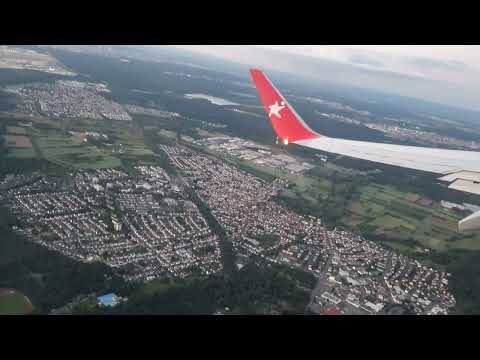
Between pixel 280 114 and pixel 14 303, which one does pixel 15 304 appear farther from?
pixel 280 114

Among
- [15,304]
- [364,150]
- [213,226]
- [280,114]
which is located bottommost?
[15,304]

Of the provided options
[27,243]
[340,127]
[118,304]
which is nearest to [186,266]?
[118,304]

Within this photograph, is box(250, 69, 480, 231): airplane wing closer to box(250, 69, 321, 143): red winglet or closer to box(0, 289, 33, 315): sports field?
box(250, 69, 321, 143): red winglet

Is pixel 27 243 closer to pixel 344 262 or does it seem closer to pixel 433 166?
pixel 344 262

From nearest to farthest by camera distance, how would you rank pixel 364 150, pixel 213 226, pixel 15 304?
pixel 364 150
pixel 15 304
pixel 213 226

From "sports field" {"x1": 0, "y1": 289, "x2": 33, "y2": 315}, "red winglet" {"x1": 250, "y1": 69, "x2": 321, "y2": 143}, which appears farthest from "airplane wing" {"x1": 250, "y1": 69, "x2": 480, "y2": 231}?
"sports field" {"x1": 0, "y1": 289, "x2": 33, "y2": 315}

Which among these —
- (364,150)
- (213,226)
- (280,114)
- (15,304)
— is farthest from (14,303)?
(364,150)

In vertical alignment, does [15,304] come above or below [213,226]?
below
